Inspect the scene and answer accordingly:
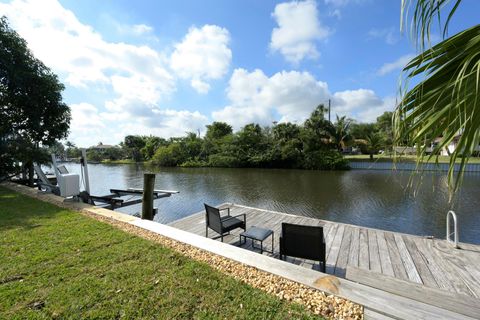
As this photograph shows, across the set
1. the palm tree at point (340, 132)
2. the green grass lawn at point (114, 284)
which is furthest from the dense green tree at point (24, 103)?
the palm tree at point (340, 132)

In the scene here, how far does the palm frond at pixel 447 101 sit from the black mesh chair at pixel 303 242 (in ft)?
6.36

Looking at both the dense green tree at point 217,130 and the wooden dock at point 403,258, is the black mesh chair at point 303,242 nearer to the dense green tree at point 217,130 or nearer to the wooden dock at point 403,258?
the wooden dock at point 403,258

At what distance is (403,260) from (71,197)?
7.78 metres

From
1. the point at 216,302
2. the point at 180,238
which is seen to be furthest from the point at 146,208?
the point at 216,302

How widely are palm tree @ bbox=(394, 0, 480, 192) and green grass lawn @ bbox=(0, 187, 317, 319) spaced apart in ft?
5.08

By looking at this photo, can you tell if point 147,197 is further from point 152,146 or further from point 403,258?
point 152,146

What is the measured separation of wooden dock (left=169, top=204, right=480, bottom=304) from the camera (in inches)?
102

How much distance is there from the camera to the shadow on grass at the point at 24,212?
3.99 metres

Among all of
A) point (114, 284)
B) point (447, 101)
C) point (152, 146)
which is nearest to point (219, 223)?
point (114, 284)

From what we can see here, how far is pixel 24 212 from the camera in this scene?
187 inches

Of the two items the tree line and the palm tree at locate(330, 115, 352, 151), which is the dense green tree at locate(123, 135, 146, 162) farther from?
the palm tree at locate(330, 115, 352, 151)

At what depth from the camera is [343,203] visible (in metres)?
8.73

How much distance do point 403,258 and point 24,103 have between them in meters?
12.5

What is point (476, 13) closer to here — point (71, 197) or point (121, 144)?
point (71, 197)
